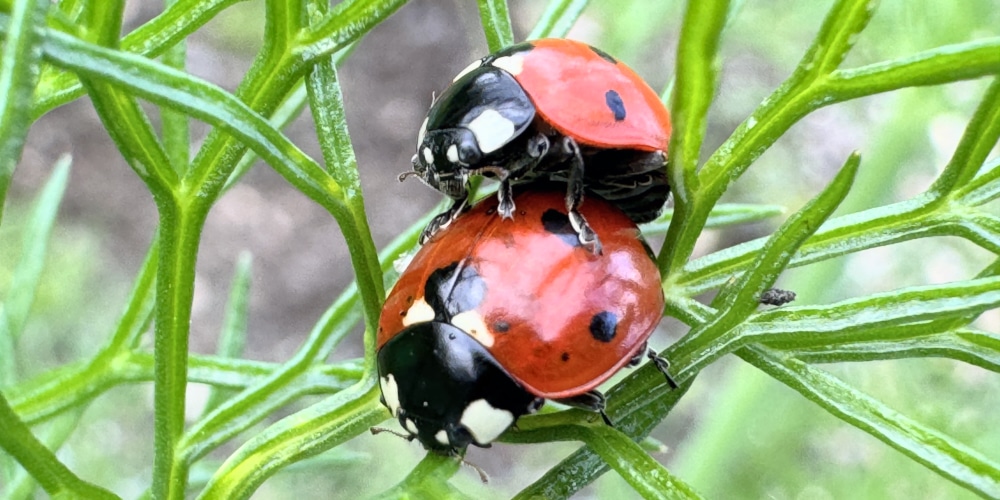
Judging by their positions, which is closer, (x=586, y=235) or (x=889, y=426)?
(x=889, y=426)

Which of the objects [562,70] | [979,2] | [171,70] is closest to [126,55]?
[171,70]

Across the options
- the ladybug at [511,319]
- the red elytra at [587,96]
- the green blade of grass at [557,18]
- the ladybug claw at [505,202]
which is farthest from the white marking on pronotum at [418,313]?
the green blade of grass at [557,18]

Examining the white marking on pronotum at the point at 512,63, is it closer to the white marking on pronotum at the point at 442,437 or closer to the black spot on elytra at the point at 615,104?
the black spot on elytra at the point at 615,104

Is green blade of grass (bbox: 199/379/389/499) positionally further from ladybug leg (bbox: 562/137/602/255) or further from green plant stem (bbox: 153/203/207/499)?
ladybug leg (bbox: 562/137/602/255)

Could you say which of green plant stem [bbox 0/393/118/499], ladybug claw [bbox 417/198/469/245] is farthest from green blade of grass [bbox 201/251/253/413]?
green plant stem [bbox 0/393/118/499]

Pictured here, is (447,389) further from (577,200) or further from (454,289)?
(577,200)

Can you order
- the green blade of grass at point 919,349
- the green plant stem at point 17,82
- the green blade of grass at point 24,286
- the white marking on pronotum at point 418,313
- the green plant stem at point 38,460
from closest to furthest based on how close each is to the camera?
the green plant stem at point 17,82, the green plant stem at point 38,460, the green blade of grass at point 919,349, the white marking on pronotum at point 418,313, the green blade of grass at point 24,286

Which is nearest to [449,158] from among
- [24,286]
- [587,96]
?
[587,96]
